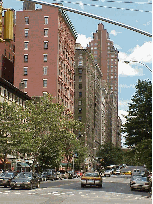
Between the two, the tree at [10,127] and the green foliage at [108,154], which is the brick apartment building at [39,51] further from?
the green foliage at [108,154]

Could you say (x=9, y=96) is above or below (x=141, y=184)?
above

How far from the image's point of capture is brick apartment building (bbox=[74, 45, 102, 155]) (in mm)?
147875

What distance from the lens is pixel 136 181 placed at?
41.9 m

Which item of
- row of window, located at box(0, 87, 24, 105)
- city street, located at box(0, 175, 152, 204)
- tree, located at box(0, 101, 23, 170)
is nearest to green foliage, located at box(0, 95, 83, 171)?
tree, located at box(0, 101, 23, 170)

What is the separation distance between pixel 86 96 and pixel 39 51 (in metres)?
50.8

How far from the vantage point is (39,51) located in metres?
102

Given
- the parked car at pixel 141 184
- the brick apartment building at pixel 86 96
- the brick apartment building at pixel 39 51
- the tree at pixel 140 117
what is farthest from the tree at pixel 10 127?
the brick apartment building at pixel 86 96

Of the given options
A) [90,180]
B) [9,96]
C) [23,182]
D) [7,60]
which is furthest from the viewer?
[7,60]

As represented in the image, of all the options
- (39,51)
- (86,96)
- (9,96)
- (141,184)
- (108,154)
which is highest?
(39,51)

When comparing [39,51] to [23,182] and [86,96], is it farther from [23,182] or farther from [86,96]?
[23,182]

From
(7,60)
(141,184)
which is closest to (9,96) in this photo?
(7,60)

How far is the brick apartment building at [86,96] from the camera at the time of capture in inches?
5822

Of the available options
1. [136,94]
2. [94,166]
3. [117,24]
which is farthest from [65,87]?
[117,24]

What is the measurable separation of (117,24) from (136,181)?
28804mm
